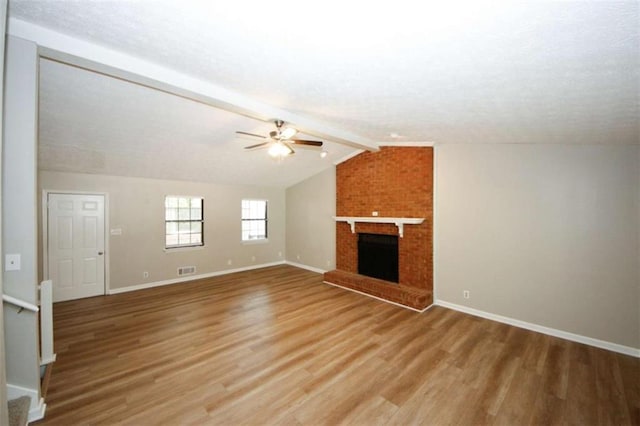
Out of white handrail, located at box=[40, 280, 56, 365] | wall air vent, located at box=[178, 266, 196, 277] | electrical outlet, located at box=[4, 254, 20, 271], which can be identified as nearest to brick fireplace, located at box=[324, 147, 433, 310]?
wall air vent, located at box=[178, 266, 196, 277]

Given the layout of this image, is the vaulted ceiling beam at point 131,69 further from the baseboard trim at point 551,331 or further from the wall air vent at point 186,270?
the wall air vent at point 186,270

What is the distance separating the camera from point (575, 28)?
132 cm

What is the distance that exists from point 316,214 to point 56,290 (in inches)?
214

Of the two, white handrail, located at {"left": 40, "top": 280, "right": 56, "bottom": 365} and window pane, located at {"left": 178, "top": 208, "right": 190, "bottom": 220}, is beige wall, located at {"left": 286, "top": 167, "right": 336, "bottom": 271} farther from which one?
white handrail, located at {"left": 40, "top": 280, "right": 56, "bottom": 365}

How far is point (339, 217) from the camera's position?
634 centimetres

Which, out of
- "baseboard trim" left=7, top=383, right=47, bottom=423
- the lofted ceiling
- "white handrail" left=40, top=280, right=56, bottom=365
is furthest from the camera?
"white handrail" left=40, top=280, right=56, bottom=365

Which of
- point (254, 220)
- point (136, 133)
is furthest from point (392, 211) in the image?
point (136, 133)

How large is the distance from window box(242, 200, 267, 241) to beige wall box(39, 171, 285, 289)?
0.90 feet

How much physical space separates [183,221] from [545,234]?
22.7ft

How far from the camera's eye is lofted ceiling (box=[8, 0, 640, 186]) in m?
1.41

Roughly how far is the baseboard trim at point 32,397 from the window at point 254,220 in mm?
5222

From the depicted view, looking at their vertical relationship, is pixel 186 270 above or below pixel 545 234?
below

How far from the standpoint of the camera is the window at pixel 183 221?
6.03m

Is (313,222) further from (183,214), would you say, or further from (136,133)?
(136,133)
